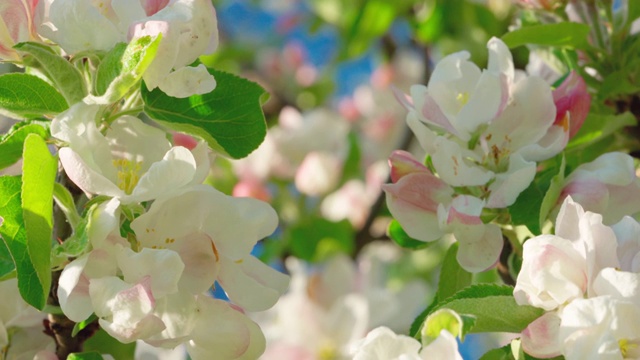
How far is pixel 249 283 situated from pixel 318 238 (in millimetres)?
1295

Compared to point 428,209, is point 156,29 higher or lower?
higher

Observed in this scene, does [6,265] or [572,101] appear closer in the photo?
[6,265]

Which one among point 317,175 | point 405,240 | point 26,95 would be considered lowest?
point 317,175

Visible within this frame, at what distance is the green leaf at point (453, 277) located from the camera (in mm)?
895

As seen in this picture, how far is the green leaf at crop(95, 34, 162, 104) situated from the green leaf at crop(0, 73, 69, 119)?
0.19 feet

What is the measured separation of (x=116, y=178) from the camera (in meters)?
0.73

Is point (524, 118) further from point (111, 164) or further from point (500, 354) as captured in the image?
point (111, 164)

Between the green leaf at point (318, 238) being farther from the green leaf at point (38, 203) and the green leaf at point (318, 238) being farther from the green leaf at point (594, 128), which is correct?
the green leaf at point (38, 203)

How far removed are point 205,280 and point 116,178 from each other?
0.33ft

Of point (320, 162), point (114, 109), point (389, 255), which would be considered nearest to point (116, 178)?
point (114, 109)

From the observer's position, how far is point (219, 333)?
2.41 feet

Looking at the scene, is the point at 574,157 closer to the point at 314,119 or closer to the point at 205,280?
the point at 205,280

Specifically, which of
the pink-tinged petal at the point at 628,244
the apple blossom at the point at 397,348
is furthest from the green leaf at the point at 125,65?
the pink-tinged petal at the point at 628,244

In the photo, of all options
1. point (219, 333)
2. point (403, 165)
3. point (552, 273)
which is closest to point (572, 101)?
point (403, 165)
